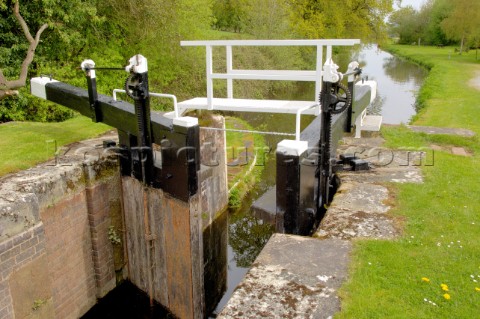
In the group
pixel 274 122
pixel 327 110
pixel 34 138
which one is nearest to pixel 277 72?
pixel 327 110

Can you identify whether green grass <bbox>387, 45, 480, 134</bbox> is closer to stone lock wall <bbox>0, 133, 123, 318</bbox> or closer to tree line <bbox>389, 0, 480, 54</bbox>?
tree line <bbox>389, 0, 480, 54</bbox>

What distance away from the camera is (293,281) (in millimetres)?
3760

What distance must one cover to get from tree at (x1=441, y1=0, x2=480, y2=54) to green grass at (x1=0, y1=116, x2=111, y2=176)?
31841 mm

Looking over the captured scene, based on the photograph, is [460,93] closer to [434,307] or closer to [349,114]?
[349,114]

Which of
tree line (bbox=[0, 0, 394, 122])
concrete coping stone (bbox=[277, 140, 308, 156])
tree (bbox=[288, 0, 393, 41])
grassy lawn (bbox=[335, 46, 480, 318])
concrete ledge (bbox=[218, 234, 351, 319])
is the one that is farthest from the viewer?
tree (bbox=[288, 0, 393, 41])

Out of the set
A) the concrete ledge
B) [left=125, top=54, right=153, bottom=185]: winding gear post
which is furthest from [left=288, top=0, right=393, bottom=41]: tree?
the concrete ledge

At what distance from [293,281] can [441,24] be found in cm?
4128

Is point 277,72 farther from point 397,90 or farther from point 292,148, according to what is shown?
point 397,90

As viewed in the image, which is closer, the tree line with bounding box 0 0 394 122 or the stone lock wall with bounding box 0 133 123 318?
the stone lock wall with bounding box 0 133 123 318

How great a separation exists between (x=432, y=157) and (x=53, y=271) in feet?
20.2

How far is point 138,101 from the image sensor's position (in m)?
5.89

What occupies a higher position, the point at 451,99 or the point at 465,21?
the point at 465,21

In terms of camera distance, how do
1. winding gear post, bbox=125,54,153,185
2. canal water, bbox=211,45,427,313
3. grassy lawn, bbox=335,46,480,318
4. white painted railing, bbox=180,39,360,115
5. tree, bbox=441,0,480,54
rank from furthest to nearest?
tree, bbox=441,0,480,54 < canal water, bbox=211,45,427,313 < white painted railing, bbox=180,39,360,115 < winding gear post, bbox=125,54,153,185 < grassy lawn, bbox=335,46,480,318

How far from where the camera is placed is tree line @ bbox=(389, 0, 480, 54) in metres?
32.5
